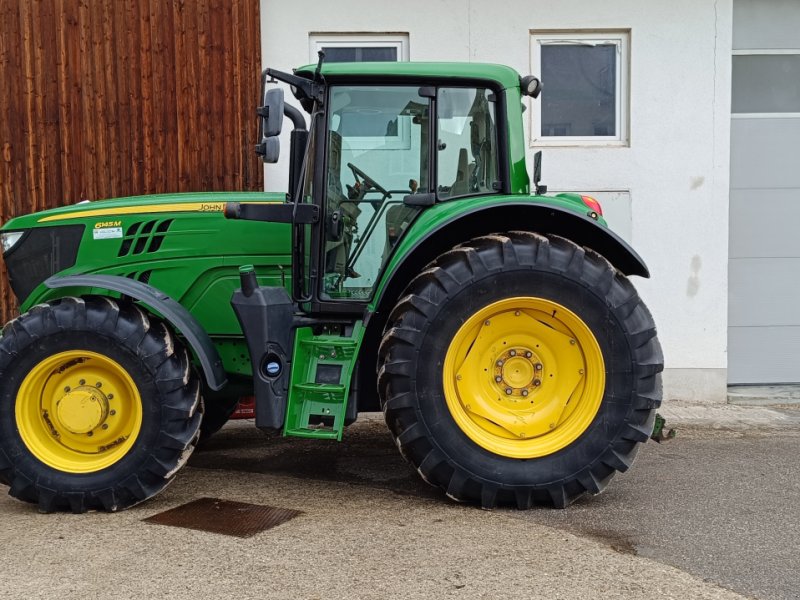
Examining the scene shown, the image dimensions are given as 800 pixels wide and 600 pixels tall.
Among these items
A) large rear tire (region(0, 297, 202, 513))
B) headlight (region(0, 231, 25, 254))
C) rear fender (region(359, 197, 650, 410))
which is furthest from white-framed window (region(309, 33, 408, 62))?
large rear tire (region(0, 297, 202, 513))

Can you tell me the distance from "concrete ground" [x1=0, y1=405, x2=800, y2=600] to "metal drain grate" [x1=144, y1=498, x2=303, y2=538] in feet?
0.27

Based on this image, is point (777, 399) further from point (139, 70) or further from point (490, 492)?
point (139, 70)

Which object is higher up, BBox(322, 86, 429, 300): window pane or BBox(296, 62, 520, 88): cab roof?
BBox(296, 62, 520, 88): cab roof

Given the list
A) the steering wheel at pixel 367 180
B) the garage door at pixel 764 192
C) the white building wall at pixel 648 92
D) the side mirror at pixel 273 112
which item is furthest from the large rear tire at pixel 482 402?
the garage door at pixel 764 192

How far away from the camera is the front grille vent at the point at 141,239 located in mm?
5219

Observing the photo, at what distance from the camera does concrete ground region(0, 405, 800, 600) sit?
3461mm

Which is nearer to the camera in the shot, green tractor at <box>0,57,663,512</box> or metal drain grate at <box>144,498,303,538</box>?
metal drain grate at <box>144,498,303,538</box>

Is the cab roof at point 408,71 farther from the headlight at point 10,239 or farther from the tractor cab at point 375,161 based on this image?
the headlight at point 10,239

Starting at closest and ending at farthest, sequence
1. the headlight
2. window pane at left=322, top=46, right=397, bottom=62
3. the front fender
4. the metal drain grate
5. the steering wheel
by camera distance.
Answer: the metal drain grate, the front fender, the steering wheel, the headlight, window pane at left=322, top=46, right=397, bottom=62

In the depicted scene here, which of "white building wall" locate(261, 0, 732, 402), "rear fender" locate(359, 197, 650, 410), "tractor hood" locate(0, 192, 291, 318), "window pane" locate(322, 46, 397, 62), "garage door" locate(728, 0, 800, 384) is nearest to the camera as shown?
"rear fender" locate(359, 197, 650, 410)

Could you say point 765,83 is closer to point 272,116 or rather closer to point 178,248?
point 272,116

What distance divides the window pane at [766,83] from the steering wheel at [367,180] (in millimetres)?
4890

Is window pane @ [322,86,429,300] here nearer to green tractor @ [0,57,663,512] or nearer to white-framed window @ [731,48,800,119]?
green tractor @ [0,57,663,512]

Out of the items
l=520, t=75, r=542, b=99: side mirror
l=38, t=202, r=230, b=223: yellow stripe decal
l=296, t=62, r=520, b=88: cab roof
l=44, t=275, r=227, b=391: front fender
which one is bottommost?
l=44, t=275, r=227, b=391: front fender
